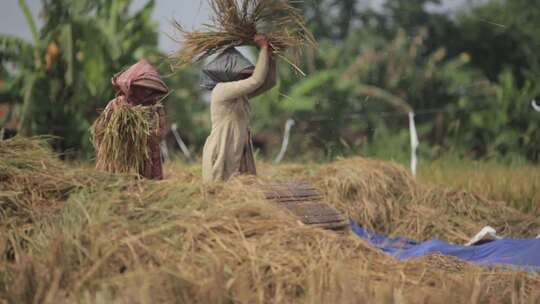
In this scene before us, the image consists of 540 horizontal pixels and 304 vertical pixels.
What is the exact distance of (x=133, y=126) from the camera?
5.57 metres

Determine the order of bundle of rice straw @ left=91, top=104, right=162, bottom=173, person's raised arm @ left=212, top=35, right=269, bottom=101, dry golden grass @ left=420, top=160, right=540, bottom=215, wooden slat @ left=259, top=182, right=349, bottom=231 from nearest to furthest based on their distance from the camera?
wooden slat @ left=259, top=182, right=349, bottom=231 < bundle of rice straw @ left=91, top=104, right=162, bottom=173 < person's raised arm @ left=212, top=35, right=269, bottom=101 < dry golden grass @ left=420, top=160, right=540, bottom=215

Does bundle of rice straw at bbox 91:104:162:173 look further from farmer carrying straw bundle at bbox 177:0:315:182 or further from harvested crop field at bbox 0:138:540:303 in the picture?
farmer carrying straw bundle at bbox 177:0:315:182

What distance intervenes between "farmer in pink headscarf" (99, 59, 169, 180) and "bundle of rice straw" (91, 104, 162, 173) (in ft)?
0.55

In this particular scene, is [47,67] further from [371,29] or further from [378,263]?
[378,263]

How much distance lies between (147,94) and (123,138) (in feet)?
2.30

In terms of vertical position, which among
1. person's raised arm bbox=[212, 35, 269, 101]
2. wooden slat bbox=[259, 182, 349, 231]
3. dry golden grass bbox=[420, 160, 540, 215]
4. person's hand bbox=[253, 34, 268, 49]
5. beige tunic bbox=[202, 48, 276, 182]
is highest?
person's hand bbox=[253, 34, 268, 49]

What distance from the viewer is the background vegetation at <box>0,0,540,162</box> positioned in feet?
41.8

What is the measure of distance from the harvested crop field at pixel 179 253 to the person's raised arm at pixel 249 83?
110 centimetres

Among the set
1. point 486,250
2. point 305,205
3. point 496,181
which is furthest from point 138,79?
point 496,181

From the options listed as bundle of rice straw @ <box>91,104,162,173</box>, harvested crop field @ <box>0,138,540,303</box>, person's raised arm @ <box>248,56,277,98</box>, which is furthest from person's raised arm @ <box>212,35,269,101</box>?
harvested crop field @ <box>0,138,540,303</box>

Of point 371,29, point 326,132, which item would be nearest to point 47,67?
point 326,132

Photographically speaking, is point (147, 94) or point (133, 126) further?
point (147, 94)

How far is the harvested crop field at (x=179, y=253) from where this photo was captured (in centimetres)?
A: 370

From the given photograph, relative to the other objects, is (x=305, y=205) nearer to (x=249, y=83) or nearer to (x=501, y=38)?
(x=249, y=83)
